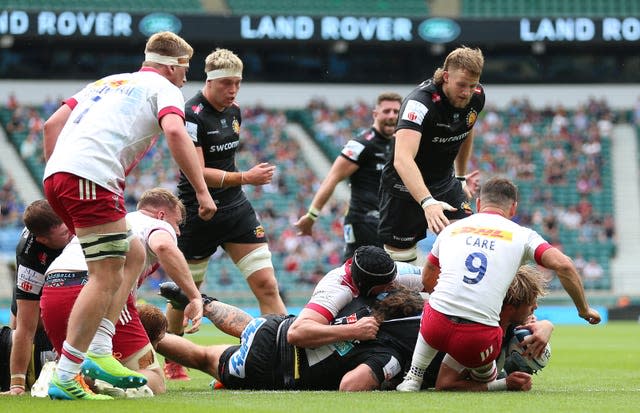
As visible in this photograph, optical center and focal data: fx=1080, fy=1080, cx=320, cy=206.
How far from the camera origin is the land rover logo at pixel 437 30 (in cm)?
3516

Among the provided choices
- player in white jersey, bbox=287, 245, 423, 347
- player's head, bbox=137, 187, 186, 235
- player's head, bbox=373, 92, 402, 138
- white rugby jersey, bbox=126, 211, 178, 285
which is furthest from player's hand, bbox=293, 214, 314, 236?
white rugby jersey, bbox=126, 211, 178, 285

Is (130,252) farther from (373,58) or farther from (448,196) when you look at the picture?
(373,58)

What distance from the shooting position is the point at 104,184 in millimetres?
6504

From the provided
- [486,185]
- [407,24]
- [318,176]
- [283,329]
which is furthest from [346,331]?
[407,24]

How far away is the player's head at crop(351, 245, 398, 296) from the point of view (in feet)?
23.7

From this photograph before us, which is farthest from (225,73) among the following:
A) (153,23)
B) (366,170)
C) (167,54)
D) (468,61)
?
(153,23)

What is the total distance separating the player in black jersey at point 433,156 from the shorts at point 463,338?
44.0 inches

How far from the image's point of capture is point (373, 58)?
37.8m

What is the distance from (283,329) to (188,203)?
9.55ft

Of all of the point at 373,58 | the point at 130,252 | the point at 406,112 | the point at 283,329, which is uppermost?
the point at 373,58

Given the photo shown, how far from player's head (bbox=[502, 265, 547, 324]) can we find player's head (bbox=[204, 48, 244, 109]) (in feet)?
11.7

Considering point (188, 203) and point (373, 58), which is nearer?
point (188, 203)

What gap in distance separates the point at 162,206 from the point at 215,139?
7.92 ft

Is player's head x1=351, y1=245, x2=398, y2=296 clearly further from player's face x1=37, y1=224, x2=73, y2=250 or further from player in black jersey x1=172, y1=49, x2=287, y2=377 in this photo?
player in black jersey x1=172, y1=49, x2=287, y2=377
